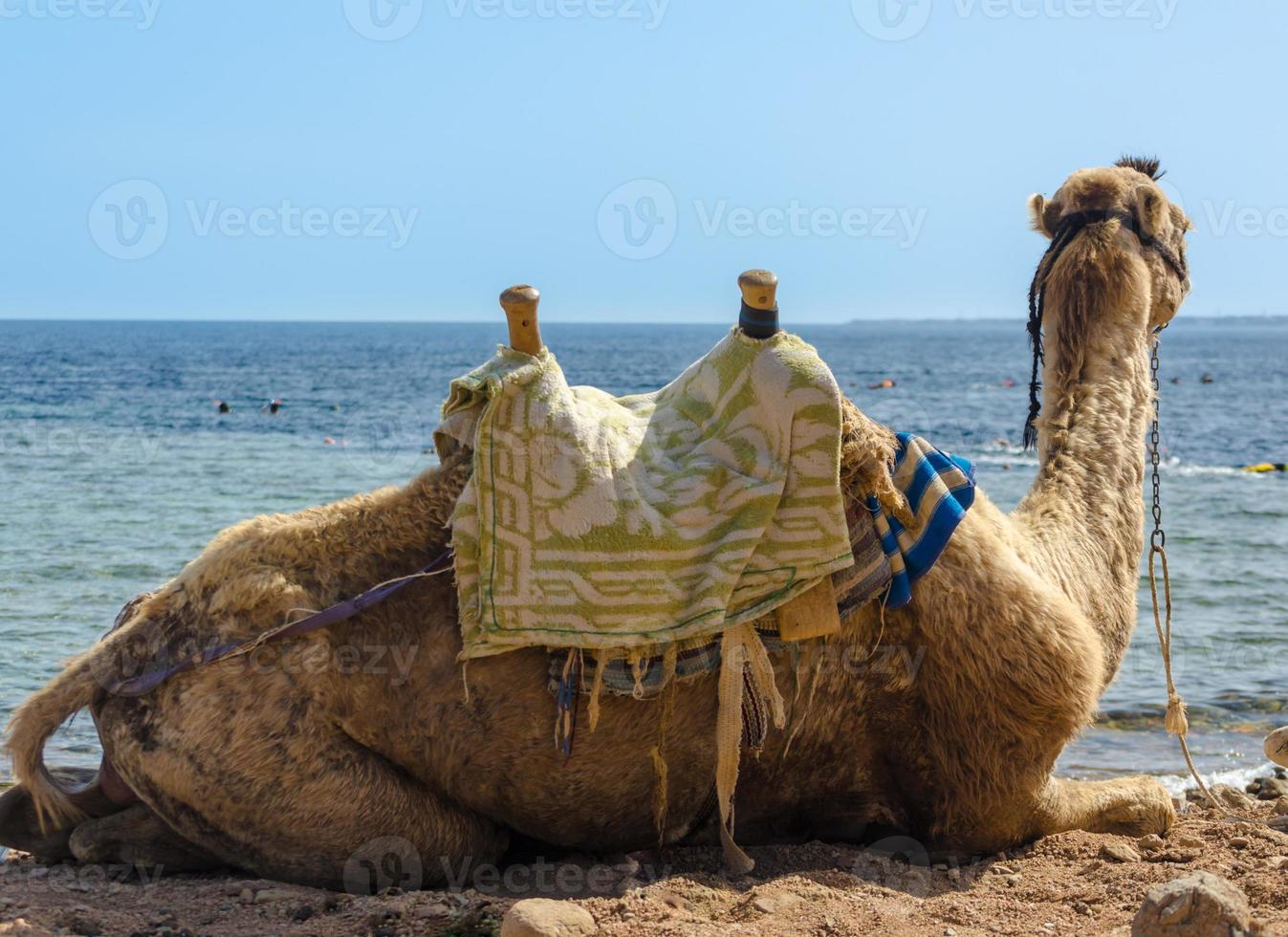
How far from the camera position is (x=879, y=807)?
480 centimetres

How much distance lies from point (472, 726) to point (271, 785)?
1.98 feet

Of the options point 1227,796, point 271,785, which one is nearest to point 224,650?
point 271,785

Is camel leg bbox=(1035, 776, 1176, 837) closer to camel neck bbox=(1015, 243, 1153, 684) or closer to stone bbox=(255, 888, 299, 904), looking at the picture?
camel neck bbox=(1015, 243, 1153, 684)

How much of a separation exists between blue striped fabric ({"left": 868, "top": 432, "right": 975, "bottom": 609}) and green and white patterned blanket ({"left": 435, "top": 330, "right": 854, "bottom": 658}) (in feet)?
0.69

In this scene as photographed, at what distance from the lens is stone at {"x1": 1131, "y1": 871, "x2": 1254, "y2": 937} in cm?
321

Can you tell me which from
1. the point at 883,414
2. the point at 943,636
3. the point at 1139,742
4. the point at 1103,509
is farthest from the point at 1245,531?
the point at 883,414

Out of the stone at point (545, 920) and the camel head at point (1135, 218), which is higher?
the camel head at point (1135, 218)

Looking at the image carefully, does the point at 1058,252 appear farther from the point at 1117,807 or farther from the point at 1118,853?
the point at 1118,853

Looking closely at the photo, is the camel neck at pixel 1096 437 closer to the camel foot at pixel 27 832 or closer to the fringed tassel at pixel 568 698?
the fringed tassel at pixel 568 698

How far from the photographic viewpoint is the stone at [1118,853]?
465cm

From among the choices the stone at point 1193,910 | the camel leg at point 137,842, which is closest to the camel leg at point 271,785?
the camel leg at point 137,842

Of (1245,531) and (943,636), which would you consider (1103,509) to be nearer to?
(943,636)

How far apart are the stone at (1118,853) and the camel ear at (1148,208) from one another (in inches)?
95.0

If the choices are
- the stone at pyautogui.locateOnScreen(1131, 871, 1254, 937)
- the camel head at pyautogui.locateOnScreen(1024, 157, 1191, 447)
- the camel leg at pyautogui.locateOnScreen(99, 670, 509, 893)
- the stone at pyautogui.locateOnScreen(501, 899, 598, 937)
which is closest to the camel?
the camel leg at pyautogui.locateOnScreen(99, 670, 509, 893)
